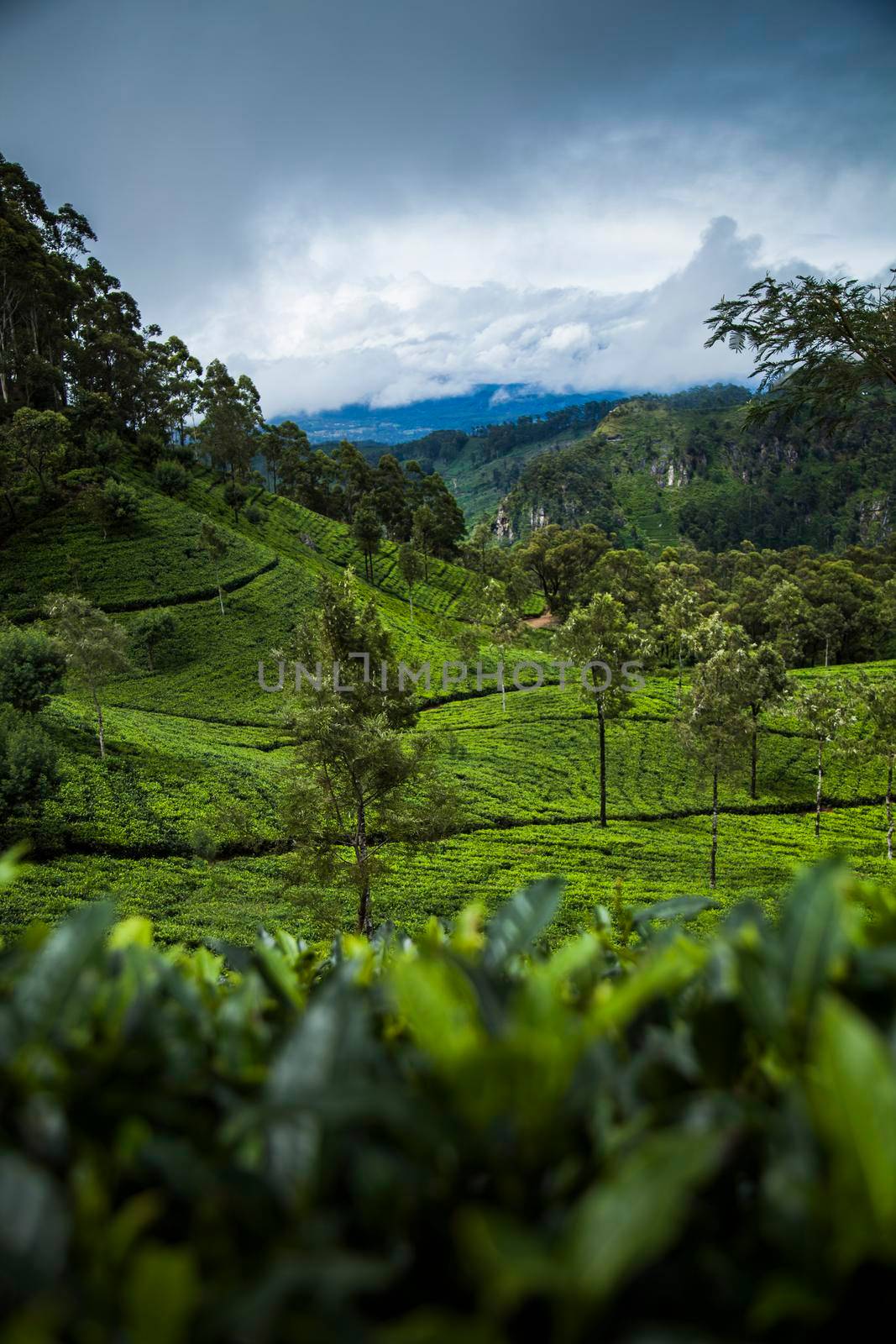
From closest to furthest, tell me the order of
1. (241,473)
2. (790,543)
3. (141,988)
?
(141,988) < (241,473) < (790,543)

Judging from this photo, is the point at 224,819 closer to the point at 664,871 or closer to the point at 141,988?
the point at 141,988

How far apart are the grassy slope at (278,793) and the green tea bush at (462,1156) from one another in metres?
12.0

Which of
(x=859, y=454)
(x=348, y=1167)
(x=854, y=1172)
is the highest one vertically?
(x=859, y=454)

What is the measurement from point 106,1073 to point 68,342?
6286 cm

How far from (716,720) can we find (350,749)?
39.7ft

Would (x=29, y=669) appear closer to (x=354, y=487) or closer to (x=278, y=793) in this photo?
(x=278, y=793)

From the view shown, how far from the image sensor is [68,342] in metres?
50.3

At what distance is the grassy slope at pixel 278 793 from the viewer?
1623 centimetres

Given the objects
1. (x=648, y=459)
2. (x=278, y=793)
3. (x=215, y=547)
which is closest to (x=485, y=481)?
(x=648, y=459)

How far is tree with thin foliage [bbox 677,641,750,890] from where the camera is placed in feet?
61.4

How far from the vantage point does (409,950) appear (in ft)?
5.79

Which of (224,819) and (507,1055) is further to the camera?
(224,819)

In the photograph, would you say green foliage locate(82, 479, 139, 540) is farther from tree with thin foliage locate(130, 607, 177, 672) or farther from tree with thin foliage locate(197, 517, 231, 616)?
tree with thin foliage locate(130, 607, 177, 672)

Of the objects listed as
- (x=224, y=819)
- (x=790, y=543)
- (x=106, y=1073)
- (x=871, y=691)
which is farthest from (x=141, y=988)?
(x=790, y=543)
